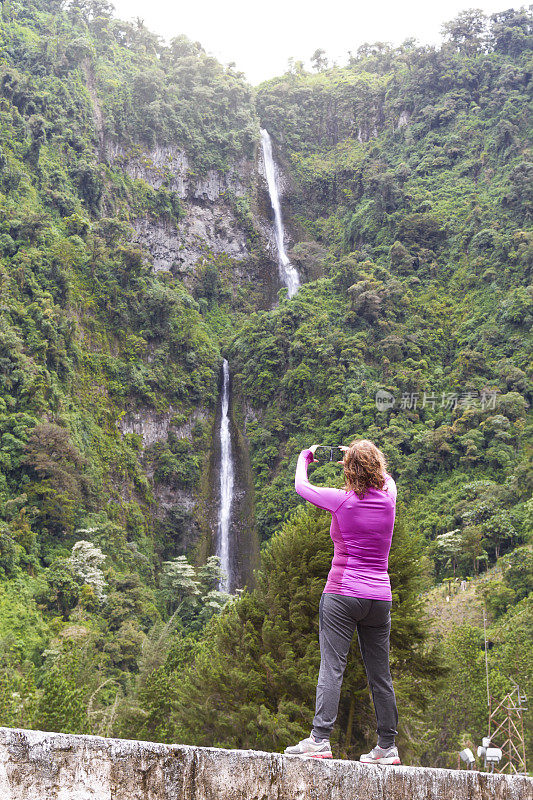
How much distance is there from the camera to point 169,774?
196 centimetres

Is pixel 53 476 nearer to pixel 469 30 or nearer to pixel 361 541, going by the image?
pixel 361 541

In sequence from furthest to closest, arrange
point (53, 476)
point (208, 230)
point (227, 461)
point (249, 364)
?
point (208, 230) < point (249, 364) < point (227, 461) < point (53, 476)

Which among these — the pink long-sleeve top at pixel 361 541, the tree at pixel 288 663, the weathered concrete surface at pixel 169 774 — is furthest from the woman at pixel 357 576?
the tree at pixel 288 663

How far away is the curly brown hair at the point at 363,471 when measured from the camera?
114 inches

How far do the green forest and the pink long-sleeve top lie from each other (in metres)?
6.22

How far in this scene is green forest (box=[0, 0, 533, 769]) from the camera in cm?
1314

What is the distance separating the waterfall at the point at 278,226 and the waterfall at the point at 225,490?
31.1ft

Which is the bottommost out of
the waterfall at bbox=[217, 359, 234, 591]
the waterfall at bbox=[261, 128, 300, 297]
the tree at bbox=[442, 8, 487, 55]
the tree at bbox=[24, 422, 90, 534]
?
the waterfall at bbox=[217, 359, 234, 591]

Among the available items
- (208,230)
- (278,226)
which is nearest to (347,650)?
(208,230)

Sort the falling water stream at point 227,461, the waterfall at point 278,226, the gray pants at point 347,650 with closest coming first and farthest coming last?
1. the gray pants at point 347,650
2. the falling water stream at point 227,461
3. the waterfall at point 278,226

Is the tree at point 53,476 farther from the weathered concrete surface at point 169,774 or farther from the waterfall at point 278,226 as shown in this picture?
the weathered concrete surface at point 169,774

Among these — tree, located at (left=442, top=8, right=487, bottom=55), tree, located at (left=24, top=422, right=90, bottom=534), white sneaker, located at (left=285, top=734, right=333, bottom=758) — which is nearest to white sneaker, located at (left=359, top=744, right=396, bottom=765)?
white sneaker, located at (left=285, top=734, right=333, bottom=758)

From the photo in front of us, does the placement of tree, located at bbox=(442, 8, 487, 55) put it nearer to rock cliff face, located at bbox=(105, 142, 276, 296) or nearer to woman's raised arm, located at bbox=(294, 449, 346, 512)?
rock cliff face, located at bbox=(105, 142, 276, 296)

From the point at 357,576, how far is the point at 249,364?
34.3 metres
